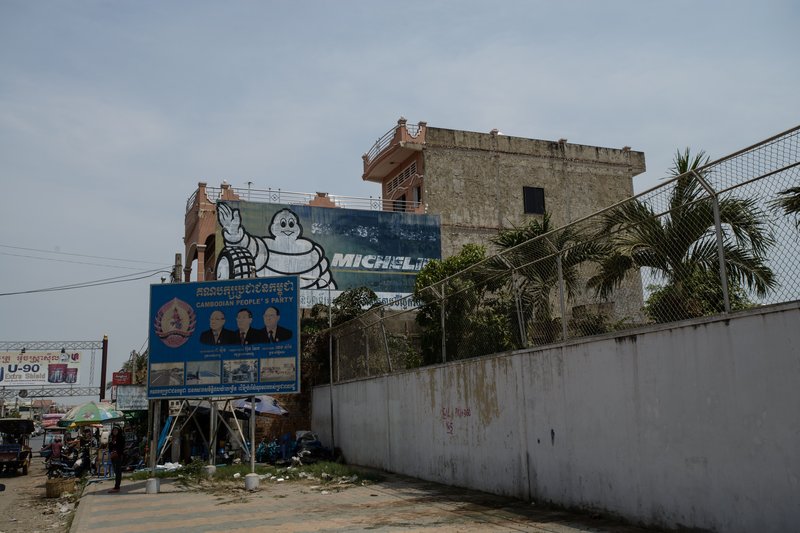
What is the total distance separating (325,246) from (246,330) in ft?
53.8

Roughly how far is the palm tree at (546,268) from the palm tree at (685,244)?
0.65 meters

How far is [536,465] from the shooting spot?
472 inches

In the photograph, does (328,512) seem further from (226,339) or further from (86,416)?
(86,416)

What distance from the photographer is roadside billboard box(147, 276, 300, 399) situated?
1786 cm

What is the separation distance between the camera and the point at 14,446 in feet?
89.5

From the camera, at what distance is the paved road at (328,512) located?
34.0 ft

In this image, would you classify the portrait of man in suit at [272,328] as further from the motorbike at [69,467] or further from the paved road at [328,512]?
the motorbike at [69,467]

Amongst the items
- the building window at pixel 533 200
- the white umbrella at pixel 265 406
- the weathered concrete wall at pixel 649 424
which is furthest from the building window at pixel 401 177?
the weathered concrete wall at pixel 649 424

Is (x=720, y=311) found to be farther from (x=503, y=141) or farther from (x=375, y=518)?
(x=503, y=141)

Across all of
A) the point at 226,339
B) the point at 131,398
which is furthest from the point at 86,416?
the point at 226,339

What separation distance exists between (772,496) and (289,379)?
12.4m

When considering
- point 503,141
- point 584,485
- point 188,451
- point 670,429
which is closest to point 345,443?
point 188,451

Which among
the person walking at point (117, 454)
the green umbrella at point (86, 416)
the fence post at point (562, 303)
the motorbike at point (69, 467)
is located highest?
the fence post at point (562, 303)

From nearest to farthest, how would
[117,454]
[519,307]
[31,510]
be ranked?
1. [519,307]
2. [31,510]
3. [117,454]
